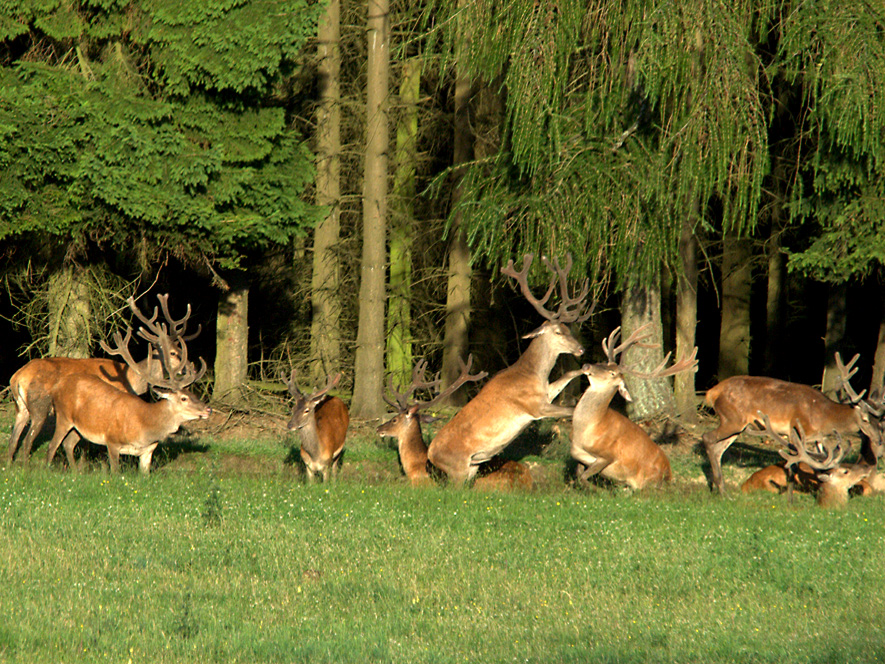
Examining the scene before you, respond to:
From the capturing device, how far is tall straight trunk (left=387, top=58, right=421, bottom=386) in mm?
18984

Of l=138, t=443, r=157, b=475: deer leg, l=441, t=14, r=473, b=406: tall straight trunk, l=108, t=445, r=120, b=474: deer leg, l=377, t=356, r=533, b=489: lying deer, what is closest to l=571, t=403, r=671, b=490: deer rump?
l=377, t=356, r=533, b=489: lying deer

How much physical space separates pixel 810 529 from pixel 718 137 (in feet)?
16.8

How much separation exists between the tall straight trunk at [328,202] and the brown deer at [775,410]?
24.7 feet

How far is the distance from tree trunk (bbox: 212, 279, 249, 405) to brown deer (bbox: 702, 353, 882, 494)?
7056mm

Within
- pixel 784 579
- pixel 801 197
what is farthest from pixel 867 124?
pixel 784 579

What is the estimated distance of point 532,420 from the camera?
1091 cm

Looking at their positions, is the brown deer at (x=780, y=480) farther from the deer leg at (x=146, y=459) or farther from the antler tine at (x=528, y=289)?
the deer leg at (x=146, y=459)

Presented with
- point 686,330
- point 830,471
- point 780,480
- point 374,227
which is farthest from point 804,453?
point 374,227

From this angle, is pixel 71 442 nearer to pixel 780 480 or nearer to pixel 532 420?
pixel 532 420

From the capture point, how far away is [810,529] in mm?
8500

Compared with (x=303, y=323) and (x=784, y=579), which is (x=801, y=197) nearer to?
(x=784, y=579)

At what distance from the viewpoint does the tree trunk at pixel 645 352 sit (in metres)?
13.7

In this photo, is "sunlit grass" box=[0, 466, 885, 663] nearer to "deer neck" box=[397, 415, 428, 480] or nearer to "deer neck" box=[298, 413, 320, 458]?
"deer neck" box=[298, 413, 320, 458]

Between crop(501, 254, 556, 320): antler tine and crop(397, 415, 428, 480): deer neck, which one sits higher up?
crop(501, 254, 556, 320): antler tine
